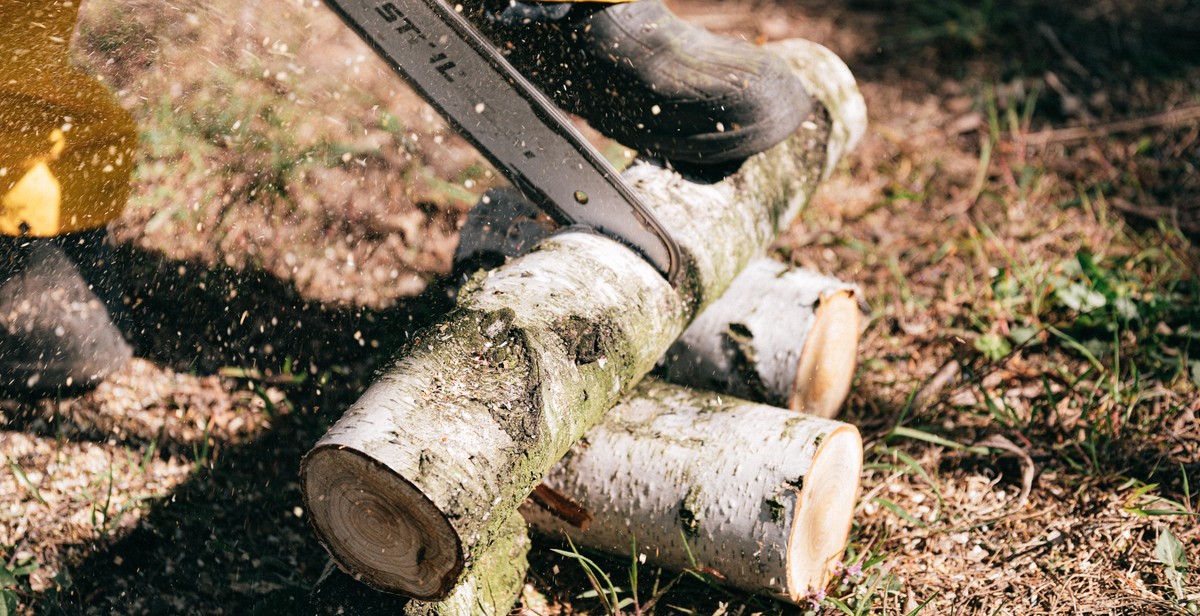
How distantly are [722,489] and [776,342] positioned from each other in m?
0.51

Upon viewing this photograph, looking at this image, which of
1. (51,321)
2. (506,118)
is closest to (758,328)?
(506,118)

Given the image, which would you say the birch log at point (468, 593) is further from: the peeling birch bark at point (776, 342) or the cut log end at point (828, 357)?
the cut log end at point (828, 357)

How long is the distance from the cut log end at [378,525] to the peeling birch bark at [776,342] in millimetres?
912

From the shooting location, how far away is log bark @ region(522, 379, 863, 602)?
1.71 metres

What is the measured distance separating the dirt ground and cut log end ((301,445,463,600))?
160 mm

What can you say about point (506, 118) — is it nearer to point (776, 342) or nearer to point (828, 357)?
point (776, 342)

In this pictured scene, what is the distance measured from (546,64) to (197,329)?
4.15ft

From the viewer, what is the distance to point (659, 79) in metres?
2.14

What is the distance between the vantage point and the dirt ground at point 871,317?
196 centimetres

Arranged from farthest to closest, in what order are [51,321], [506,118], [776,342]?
1. [51,321]
2. [776,342]
3. [506,118]

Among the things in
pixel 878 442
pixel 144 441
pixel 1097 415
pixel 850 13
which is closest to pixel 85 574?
pixel 144 441

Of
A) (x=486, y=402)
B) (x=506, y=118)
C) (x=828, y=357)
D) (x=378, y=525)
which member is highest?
(x=506, y=118)

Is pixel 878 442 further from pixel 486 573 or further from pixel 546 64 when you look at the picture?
pixel 546 64

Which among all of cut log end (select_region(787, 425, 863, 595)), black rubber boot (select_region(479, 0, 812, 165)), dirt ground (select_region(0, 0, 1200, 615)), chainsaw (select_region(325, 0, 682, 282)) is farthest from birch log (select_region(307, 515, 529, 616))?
black rubber boot (select_region(479, 0, 812, 165))
